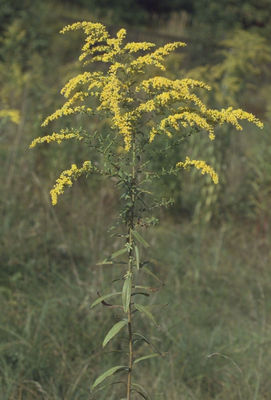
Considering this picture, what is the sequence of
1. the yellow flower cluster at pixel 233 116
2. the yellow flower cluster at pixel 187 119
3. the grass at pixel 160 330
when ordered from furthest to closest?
the grass at pixel 160 330
the yellow flower cluster at pixel 233 116
the yellow flower cluster at pixel 187 119

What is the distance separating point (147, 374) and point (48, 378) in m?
0.51

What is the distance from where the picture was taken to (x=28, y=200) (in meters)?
4.64

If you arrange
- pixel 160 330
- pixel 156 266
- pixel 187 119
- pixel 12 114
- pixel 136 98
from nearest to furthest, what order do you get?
pixel 187 119, pixel 136 98, pixel 160 330, pixel 12 114, pixel 156 266

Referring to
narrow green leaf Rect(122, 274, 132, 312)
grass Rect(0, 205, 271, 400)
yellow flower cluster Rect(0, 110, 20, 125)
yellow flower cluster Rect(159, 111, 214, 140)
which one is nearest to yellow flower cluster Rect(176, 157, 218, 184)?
yellow flower cluster Rect(159, 111, 214, 140)

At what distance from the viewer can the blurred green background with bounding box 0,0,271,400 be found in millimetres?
2988

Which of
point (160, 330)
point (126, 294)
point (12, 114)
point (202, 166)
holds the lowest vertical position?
point (160, 330)

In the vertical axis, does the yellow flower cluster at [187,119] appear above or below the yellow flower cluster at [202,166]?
above

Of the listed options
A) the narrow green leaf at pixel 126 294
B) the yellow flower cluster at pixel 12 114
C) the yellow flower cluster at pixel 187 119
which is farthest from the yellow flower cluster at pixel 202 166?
the yellow flower cluster at pixel 12 114

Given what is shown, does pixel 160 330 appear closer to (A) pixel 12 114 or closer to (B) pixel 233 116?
(A) pixel 12 114

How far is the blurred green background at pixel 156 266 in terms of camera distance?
2988 mm

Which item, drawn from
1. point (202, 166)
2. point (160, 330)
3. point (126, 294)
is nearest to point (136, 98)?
point (202, 166)

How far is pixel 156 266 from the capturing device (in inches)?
166

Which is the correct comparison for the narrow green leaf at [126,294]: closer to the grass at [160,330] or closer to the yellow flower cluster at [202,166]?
the yellow flower cluster at [202,166]

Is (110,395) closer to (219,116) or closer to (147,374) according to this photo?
(147,374)
